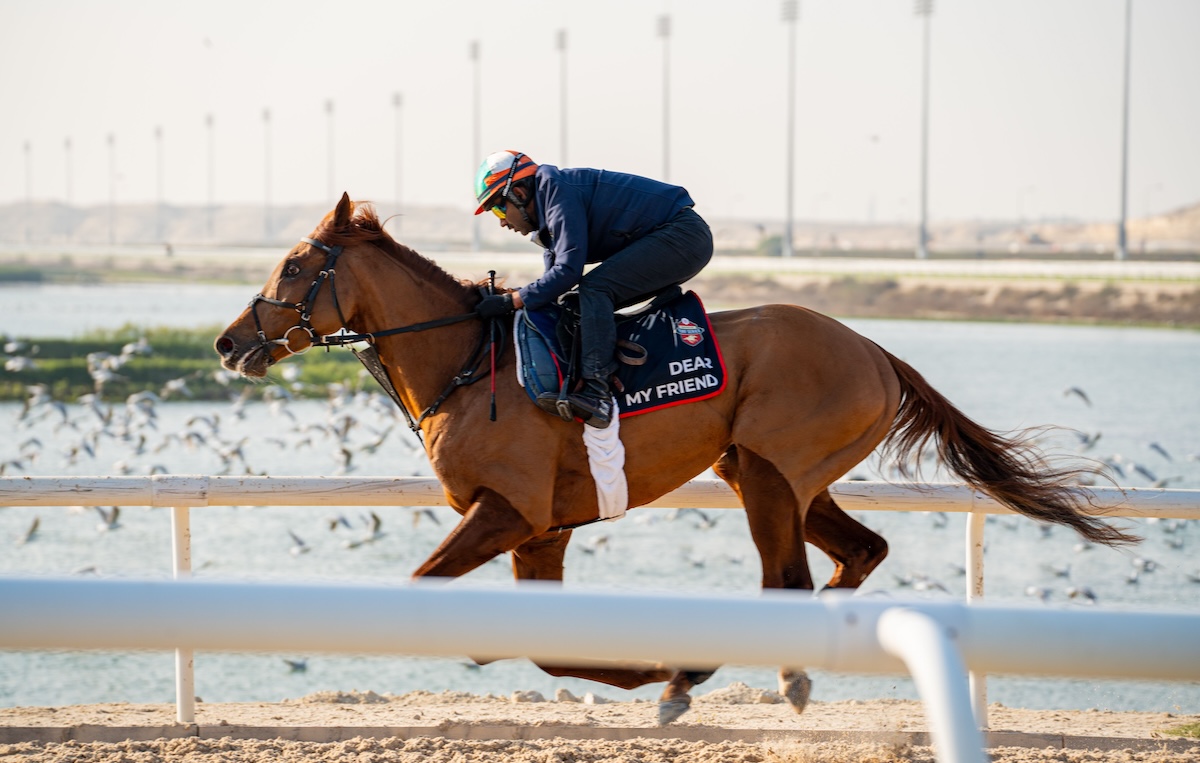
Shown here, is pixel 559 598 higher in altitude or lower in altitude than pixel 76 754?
higher

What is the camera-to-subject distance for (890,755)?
503 cm

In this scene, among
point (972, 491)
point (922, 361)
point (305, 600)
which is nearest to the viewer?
point (305, 600)

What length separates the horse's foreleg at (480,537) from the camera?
186 inches

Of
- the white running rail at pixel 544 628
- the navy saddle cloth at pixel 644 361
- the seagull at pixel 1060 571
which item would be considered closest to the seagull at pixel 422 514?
the seagull at pixel 1060 571

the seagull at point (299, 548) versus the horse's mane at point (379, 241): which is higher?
the horse's mane at point (379, 241)

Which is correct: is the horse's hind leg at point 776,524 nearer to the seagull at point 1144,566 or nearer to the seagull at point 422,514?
the seagull at point 1144,566

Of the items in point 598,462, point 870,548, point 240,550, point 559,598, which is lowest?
point 240,550

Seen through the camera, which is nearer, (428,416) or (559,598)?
(559,598)

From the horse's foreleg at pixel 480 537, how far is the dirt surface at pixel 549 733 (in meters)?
0.75

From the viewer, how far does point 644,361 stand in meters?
5.05

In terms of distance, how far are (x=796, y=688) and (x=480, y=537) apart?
1307 millimetres

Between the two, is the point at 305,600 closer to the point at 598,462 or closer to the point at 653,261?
the point at 598,462

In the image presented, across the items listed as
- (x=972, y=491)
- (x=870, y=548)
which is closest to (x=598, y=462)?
(x=870, y=548)

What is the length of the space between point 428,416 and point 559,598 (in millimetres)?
3518
